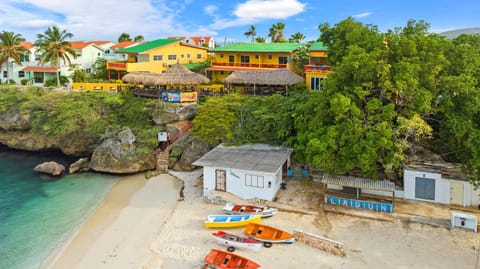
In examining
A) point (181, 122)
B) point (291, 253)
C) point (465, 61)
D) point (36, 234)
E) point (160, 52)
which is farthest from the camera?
point (160, 52)

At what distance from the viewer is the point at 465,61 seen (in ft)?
65.1

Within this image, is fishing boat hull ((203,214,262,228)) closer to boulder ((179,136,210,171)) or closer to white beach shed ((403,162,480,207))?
Answer: white beach shed ((403,162,480,207))

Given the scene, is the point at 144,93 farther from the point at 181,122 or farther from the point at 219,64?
the point at 219,64

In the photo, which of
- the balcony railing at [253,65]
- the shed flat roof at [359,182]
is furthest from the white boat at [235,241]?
the balcony railing at [253,65]

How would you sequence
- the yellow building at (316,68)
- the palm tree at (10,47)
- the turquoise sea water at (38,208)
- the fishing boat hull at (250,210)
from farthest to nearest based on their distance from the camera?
the palm tree at (10,47), the yellow building at (316,68), the fishing boat hull at (250,210), the turquoise sea water at (38,208)

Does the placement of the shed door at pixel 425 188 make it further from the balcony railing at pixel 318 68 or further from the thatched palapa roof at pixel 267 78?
the thatched palapa roof at pixel 267 78

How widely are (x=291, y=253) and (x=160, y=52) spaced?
35.5 metres

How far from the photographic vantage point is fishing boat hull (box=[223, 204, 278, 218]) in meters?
18.2

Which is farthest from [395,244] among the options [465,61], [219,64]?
[219,64]

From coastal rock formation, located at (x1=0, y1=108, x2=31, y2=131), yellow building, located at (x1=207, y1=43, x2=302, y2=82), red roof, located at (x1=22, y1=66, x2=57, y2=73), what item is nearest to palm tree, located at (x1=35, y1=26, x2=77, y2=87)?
red roof, located at (x1=22, y1=66, x2=57, y2=73)

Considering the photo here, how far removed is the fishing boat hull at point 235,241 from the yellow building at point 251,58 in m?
26.1

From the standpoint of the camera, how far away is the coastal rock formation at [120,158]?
1090 inches

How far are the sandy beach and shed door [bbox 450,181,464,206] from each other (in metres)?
3.18

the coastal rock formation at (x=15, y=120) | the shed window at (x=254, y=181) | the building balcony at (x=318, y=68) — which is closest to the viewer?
the shed window at (x=254, y=181)
